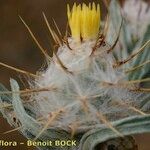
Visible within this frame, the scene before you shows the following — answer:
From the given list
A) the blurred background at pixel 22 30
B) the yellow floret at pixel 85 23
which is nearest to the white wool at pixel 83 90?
the yellow floret at pixel 85 23

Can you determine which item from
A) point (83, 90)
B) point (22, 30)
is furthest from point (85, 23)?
point (22, 30)

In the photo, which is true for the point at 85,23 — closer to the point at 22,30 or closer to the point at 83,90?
the point at 83,90

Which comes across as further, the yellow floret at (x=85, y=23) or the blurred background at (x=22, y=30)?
the blurred background at (x=22, y=30)

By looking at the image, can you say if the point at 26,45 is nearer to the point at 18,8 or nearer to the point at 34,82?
the point at 18,8

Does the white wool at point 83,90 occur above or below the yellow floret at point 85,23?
below

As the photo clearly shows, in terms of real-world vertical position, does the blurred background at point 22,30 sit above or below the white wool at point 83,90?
above

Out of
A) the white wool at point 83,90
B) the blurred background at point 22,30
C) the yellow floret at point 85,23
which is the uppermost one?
the blurred background at point 22,30

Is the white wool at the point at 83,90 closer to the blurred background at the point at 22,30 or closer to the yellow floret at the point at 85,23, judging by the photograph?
the yellow floret at the point at 85,23

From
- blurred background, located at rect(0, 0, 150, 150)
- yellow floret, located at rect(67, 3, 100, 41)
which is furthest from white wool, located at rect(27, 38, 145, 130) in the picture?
blurred background, located at rect(0, 0, 150, 150)
